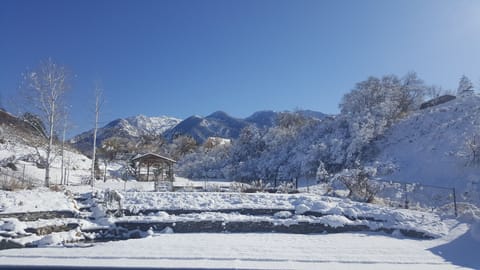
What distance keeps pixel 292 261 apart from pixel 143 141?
55.2 m

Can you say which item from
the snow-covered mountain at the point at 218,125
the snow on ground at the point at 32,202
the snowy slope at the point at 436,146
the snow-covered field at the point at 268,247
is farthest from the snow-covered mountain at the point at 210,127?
the snow-covered field at the point at 268,247

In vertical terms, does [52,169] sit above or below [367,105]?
below

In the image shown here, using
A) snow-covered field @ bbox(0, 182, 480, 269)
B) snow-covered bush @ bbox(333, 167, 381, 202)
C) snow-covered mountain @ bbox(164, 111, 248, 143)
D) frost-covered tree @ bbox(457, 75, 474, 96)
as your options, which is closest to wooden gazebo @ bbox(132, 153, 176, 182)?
snow-covered bush @ bbox(333, 167, 381, 202)

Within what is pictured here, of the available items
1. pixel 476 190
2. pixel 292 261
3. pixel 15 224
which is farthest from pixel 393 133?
pixel 15 224

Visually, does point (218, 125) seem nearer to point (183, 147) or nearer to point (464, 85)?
point (183, 147)

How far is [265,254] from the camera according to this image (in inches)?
249

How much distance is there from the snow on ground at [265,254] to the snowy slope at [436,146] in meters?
12.6

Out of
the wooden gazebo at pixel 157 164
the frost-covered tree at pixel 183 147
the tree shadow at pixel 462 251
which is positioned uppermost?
the frost-covered tree at pixel 183 147

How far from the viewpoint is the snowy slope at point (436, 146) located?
1945 cm

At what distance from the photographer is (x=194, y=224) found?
9.44m

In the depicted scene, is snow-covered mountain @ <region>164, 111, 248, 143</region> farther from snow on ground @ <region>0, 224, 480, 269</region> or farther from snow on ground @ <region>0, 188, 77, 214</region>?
snow on ground @ <region>0, 224, 480, 269</region>

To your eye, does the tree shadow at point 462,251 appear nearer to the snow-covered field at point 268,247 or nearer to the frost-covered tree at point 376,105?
the snow-covered field at point 268,247

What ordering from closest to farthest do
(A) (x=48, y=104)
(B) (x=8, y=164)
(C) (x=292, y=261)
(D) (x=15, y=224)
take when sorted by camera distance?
(C) (x=292, y=261)
(D) (x=15, y=224)
(A) (x=48, y=104)
(B) (x=8, y=164)

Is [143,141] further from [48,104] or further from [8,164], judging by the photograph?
[48,104]
